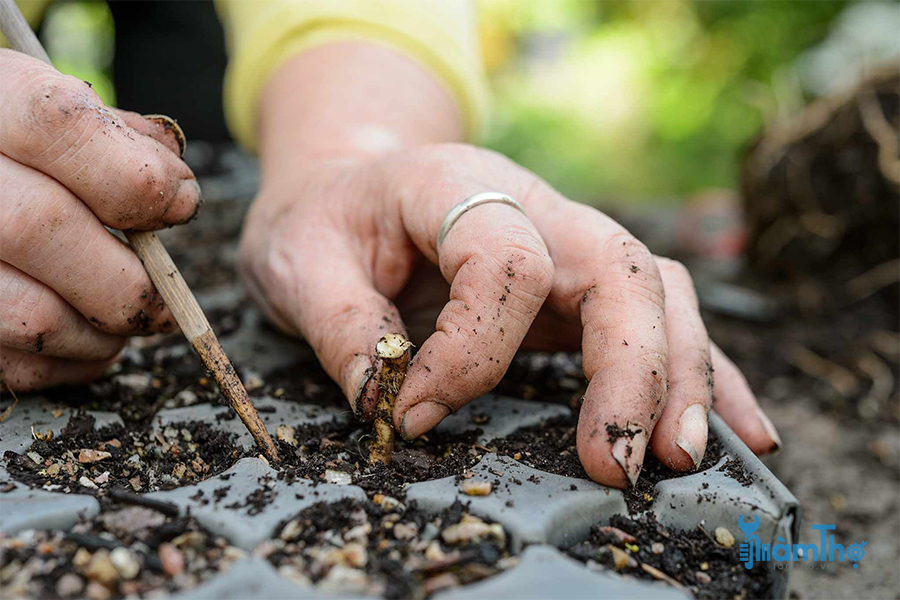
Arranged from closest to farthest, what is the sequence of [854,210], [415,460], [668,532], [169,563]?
[169,563] < [668,532] < [415,460] < [854,210]

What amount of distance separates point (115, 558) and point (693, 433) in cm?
74

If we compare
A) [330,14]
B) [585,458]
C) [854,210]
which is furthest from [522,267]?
[854,210]

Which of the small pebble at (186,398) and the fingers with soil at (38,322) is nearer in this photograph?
the fingers with soil at (38,322)

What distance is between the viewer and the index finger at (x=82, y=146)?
0.91m

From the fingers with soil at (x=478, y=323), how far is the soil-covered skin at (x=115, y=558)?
34cm

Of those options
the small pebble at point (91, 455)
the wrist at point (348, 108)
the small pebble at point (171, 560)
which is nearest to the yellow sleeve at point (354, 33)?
the wrist at point (348, 108)

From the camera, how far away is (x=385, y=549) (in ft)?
2.57

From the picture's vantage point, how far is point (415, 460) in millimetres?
1000

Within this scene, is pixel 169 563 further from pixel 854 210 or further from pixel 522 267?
pixel 854 210

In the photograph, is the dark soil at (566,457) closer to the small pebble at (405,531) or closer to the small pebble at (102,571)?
the small pebble at (405,531)

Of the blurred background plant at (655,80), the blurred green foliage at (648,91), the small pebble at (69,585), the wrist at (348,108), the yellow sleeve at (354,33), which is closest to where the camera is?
the small pebble at (69,585)

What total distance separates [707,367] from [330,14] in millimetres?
1457

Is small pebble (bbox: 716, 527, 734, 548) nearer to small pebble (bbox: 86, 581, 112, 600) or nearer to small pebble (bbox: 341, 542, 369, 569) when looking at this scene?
small pebble (bbox: 341, 542, 369, 569)

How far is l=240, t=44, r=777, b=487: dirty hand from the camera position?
0.98m
